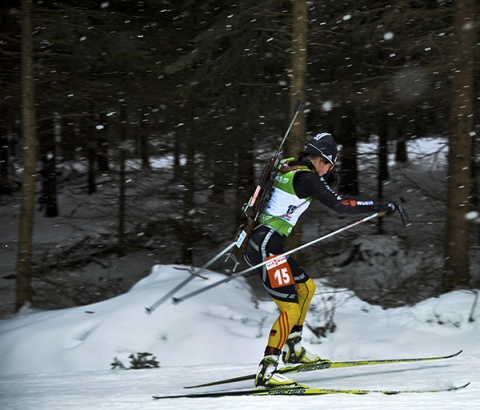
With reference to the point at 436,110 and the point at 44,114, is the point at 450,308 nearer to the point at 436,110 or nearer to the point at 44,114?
the point at 436,110

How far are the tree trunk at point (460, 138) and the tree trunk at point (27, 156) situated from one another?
7.17 meters

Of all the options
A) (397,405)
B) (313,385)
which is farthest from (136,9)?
(397,405)

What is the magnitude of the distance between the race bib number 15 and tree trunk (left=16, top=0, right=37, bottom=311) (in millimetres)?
7172

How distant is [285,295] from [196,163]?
25.2 ft

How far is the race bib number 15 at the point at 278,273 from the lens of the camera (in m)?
5.21

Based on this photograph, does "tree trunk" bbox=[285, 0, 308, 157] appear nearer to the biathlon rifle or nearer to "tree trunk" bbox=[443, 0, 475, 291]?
"tree trunk" bbox=[443, 0, 475, 291]

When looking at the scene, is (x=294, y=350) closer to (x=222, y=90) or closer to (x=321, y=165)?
(x=321, y=165)

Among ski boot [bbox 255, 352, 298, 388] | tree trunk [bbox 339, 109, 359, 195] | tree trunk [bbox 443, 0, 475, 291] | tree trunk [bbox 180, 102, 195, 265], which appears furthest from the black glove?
tree trunk [bbox 180, 102, 195, 265]

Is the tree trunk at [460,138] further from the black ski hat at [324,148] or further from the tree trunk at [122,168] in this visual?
the tree trunk at [122,168]

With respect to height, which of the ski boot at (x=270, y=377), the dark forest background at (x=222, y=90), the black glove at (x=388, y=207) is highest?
the dark forest background at (x=222, y=90)

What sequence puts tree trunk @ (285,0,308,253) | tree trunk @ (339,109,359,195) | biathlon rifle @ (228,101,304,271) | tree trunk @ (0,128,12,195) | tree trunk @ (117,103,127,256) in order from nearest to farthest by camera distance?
biathlon rifle @ (228,101,304,271), tree trunk @ (285,0,308,253), tree trunk @ (339,109,359,195), tree trunk @ (117,103,127,256), tree trunk @ (0,128,12,195)

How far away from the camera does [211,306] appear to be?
295 inches

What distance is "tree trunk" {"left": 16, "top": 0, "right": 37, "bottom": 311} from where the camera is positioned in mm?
10641

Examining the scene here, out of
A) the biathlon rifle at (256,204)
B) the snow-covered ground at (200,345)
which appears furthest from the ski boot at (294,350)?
the biathlon rifle at (256,204)
